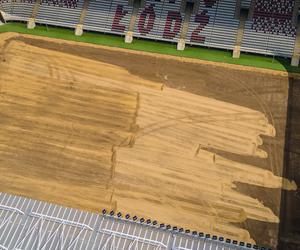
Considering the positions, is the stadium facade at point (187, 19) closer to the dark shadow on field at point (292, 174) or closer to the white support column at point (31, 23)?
the white support column at point (31, 23)

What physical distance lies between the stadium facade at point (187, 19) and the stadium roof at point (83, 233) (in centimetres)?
3302

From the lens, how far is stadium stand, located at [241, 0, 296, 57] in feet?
202

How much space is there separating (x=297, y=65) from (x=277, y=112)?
894cm

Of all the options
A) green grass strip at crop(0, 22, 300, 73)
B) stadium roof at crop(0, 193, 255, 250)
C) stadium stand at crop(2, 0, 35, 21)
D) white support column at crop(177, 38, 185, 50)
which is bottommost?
stadium roof at crop(0, 193, 255, 250)

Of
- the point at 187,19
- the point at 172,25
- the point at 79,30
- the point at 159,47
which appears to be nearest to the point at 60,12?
the point at 79,30

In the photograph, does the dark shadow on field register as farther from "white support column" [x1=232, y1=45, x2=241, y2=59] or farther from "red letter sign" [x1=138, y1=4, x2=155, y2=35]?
"red letter sign" [x1=138, y1=4, x2=155, y2=35]

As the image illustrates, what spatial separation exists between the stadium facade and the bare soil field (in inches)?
164

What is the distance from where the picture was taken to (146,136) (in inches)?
2132

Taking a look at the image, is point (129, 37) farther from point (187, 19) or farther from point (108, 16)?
point (187, 19)

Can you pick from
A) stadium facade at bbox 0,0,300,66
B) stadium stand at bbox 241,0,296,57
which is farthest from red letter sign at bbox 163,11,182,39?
stadium stand at bbox 241,0,296,57

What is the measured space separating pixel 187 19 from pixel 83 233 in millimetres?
39077

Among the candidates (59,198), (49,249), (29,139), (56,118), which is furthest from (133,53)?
(49,249)

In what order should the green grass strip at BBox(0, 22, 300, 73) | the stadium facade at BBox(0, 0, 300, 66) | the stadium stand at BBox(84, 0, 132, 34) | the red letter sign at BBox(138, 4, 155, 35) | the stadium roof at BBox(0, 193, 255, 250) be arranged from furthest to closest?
the stadium stand at BBox(84, 0, 132, 34), the red letter sign at BBox(138, 4, 155, 35), the stadium facade at BBox(0, 0, 300, 66), the green grass strip at BBox(0, 22, 300, 73), the stadium roof at BBox(0, 193, 255, 250)

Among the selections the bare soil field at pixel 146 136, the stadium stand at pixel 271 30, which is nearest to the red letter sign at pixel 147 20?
the bare soil field at pixel 146 136
